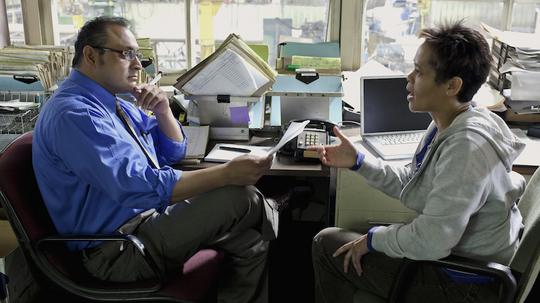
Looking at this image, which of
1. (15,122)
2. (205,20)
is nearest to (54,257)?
(15,122)

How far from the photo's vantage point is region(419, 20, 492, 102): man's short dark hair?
4.64 ft

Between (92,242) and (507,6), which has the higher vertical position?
(507,6)

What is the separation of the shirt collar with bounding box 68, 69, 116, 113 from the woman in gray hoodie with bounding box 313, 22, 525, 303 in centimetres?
86

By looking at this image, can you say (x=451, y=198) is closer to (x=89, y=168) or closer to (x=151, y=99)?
(x=89, y=168)

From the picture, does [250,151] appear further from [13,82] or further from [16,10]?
[16,10]

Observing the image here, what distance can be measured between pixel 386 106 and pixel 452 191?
0.95 m

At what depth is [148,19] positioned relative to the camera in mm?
2916

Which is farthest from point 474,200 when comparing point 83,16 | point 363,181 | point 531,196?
point 83,16

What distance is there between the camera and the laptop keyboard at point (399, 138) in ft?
7.17

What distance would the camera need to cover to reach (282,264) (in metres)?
2.61

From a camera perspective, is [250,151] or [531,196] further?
[250,151]

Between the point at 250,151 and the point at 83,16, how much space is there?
1403mm

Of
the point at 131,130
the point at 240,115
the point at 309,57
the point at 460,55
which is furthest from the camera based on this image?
the point at 309,57

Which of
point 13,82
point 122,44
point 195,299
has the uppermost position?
point 122,44
